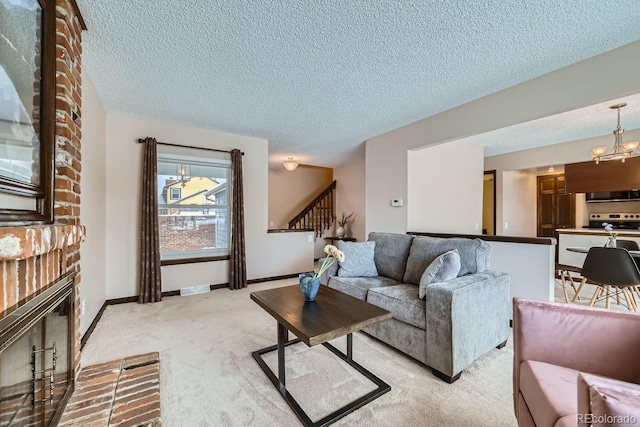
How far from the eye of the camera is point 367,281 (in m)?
2.84

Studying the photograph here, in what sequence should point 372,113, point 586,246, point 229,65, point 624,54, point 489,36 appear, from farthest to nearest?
1. point 586,246
2. point 372,113
3. point 229,65
4. point 624,54
5. point 489,36

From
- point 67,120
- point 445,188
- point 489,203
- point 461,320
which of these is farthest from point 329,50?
point 489,203

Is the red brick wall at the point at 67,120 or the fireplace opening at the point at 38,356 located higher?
the red brick wall at the point at 67,120

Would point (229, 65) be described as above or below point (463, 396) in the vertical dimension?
above

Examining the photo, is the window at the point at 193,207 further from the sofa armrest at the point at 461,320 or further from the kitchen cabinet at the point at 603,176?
the kitchen cabinet at the point at 603,176

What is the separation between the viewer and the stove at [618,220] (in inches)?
196

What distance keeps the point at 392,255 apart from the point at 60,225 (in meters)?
2.79

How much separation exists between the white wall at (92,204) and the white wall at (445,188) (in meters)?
3.86

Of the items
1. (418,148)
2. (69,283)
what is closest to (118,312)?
(69,283)

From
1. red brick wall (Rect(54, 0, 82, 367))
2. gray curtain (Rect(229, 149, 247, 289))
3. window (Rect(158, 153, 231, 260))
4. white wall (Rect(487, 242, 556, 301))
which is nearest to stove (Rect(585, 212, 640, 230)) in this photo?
white wall (Rect(487, 242, 556, 301))

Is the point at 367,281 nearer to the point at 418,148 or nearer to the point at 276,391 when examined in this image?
the point at 276,391

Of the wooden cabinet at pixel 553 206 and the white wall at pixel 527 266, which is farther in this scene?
the wooden cabinet at pixel 553 206

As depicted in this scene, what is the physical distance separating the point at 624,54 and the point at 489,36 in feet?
3.87

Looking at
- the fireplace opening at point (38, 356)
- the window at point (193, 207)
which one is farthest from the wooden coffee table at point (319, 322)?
the window at point (193, 207)
